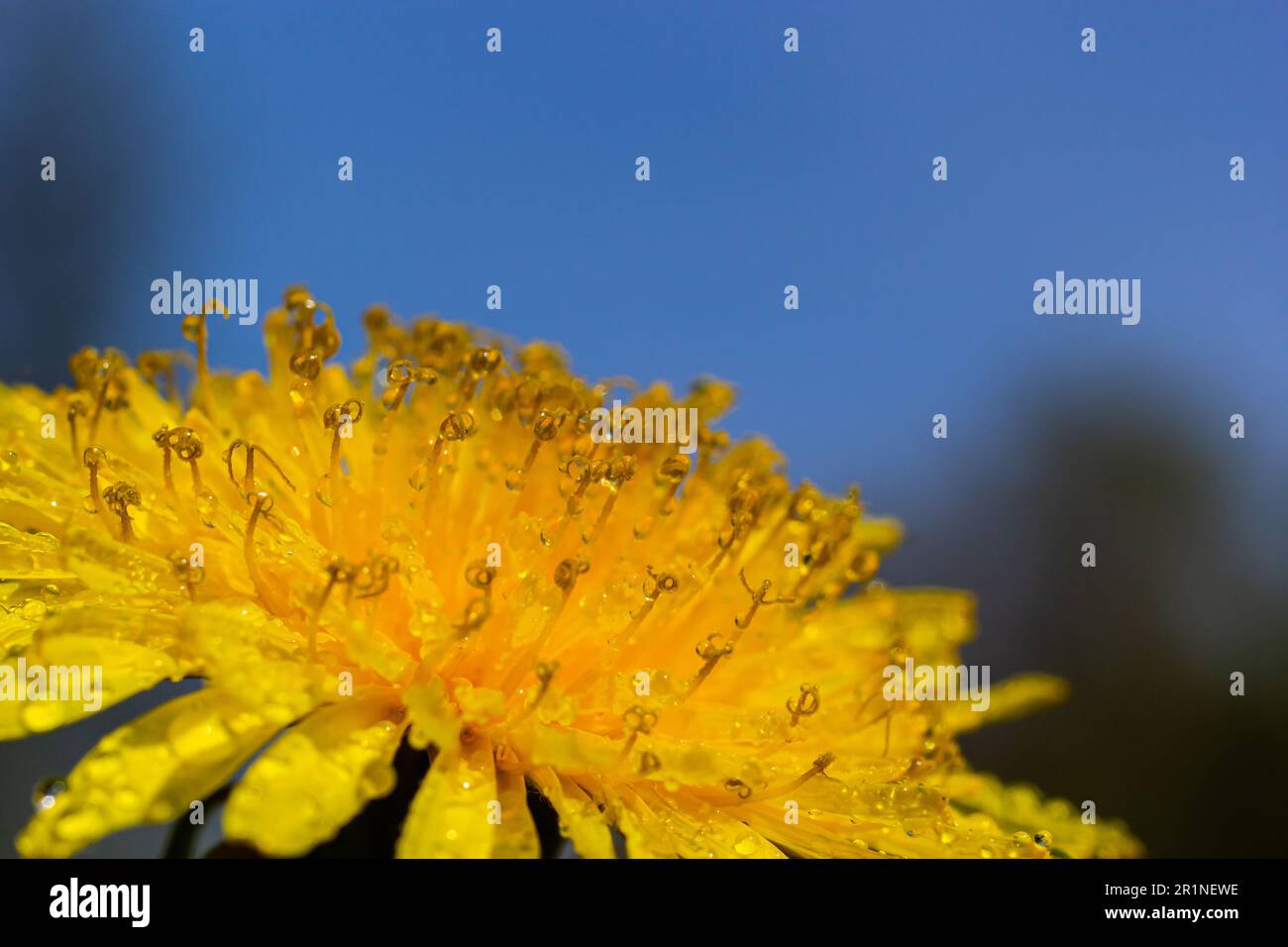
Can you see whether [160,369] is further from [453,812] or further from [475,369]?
[453,812]

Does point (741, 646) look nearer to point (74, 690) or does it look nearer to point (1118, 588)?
point (74, 690)

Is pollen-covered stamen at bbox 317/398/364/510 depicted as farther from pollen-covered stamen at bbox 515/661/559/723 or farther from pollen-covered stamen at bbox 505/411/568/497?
pollen-covered stamen at bbox 515/661/559/723

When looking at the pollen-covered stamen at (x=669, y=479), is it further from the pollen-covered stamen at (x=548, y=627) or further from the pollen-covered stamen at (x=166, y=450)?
the pollen-covered stamen at (x=166, y=450)

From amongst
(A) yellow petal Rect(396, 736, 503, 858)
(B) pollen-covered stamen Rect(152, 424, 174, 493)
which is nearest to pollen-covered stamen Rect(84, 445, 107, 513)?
(B) pollen-covered stamen Rect(152, 424, 174, 493)


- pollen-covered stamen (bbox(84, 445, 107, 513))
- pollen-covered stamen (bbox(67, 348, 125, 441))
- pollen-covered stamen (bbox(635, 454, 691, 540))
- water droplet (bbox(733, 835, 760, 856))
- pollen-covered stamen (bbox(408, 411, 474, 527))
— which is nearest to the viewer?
water droplet (bbox(733, 835, 760, 856))

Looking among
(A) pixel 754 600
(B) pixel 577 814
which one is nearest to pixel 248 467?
(B) pixel 577 814
